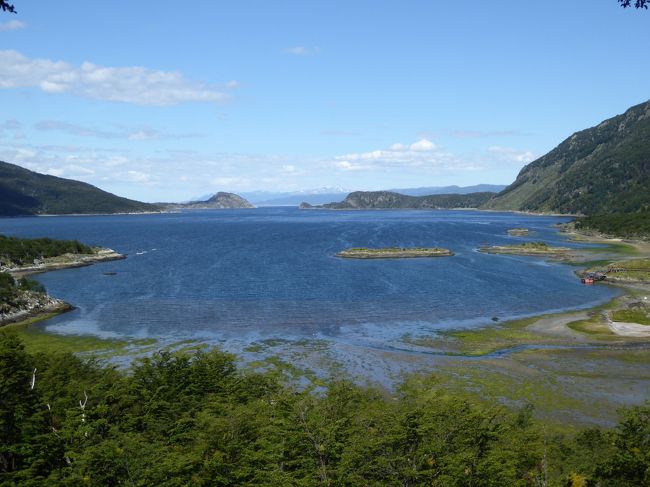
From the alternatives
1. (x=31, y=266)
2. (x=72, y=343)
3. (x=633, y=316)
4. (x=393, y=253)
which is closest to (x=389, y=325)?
(x=633, y=316)

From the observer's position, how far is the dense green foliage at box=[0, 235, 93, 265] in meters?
147

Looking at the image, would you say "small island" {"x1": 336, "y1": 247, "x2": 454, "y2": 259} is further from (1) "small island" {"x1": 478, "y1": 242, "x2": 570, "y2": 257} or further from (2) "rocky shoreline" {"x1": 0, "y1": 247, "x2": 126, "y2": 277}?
(2) "rocky shoreline" {"x1": 0, "y1": 247, "x2": 126, "y2": 277}

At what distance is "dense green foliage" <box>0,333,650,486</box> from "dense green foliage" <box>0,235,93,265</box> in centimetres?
12348

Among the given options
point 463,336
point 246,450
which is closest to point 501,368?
point 463,336

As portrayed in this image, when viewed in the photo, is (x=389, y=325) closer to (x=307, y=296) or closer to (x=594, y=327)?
(x=307, y=296)

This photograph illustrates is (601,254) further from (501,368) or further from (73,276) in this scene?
(73,276)

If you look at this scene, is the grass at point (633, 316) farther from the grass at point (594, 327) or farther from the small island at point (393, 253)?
Result: the small island at point (393, 253)

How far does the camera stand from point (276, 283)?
121500 mm

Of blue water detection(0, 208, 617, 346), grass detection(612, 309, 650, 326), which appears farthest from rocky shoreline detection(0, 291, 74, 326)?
grass detection(612, 309, 650, 326)

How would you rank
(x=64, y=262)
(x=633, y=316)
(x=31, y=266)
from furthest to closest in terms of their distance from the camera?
1. (x=64, y=262)
2. (x=31, y=266)
3. (x=633, y=316)

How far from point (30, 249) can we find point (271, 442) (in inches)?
5884

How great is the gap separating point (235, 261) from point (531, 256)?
306 ft

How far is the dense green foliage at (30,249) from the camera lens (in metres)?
147

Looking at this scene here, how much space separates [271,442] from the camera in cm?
3041
